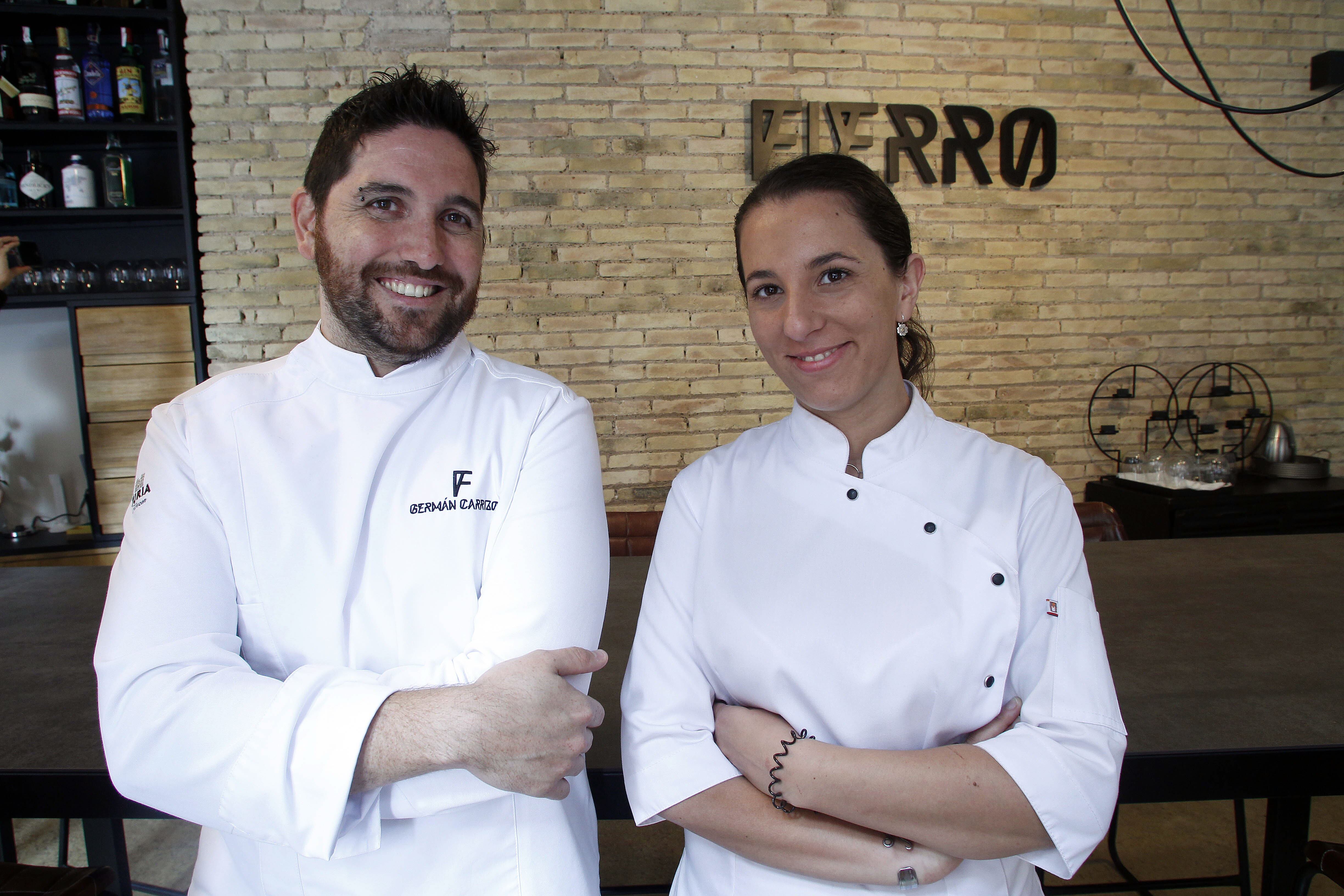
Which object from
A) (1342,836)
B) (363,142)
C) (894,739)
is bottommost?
(1342,836)

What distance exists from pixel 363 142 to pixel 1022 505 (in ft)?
3.89

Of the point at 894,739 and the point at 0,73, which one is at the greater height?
the point at 0,73

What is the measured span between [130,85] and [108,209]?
0.64m

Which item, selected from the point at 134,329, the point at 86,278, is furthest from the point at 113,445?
the point at 86,278

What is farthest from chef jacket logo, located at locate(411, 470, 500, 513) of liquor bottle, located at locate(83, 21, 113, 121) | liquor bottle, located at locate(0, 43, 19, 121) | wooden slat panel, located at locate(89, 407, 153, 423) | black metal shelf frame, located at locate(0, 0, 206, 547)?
liquor bottle, located at locate(0, 43, 19, 121)

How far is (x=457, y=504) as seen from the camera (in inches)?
46.8

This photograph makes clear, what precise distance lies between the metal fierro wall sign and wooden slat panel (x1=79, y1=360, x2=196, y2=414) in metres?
3.30

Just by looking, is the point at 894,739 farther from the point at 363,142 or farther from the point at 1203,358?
the point at 1203,358

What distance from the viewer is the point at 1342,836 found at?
238 cm

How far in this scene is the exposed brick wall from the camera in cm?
396

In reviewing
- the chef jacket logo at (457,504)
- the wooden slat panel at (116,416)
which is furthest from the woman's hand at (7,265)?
A: the chef jacket logo at (457,504)

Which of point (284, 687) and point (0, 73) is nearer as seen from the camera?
point (284, 687)

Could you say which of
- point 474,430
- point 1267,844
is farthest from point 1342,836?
point 474,430

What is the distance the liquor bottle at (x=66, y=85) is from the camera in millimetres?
3795
